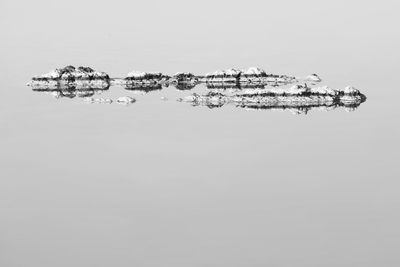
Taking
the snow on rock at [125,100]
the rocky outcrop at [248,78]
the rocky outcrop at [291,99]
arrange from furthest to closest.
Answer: the rocky outcrop at [248,78], the snow on rock at [125,100], the rocky outcrop at [291,99]

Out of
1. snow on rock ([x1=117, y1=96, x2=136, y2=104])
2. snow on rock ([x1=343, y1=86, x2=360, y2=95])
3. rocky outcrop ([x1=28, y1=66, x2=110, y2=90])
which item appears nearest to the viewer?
snow on rock ([x1=343, y1=86, x2=360, y2=95])

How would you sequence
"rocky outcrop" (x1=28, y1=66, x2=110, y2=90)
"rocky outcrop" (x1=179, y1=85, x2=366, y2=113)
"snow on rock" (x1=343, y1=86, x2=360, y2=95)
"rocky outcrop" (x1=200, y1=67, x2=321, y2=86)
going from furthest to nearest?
"rocky outcrop" (x1=28, y1=66, x2=110, y2=90)
"rocky outcrop" (x1=200, y1=67, x2=321, y2=86)
"snow on rock" (x1=343, y1=86, x2=360, y2=95)
"rocky outcrop" (x1=179, y1=85, x2=366, y2=113)

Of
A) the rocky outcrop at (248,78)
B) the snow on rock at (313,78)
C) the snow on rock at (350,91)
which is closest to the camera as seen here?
the snow on rock at (350,91)

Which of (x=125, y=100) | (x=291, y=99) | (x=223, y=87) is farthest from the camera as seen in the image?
(x=223, y=87)

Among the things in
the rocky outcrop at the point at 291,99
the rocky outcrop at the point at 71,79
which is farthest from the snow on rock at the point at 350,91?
the rocky outcrop at the point at 71,79

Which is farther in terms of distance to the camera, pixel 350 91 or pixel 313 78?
pixel 313 78

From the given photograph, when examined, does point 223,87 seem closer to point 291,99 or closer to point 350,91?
point 291,99

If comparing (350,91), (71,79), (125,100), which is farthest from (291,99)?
(71,79)

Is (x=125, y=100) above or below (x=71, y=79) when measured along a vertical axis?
below

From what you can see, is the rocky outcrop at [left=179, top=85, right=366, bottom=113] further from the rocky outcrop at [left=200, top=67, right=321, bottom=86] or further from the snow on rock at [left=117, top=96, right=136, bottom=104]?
the rocky outcrop at [left=200, top=67, right=321, bottom=86]

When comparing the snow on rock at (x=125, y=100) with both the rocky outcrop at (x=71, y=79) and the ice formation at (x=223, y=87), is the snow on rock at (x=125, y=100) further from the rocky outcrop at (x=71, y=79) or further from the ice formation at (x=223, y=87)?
the rocky outcrop at (x=71, y=79)

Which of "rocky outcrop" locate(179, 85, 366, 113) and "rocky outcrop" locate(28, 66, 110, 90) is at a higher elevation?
"rocky outcrop" locate(28, 66, 110, 90)

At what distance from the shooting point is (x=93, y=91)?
9462 centimetres

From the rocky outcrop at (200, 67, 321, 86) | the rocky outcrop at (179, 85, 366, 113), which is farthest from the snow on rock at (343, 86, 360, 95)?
the rocky outcrop at (200, 67, 321, 86)
